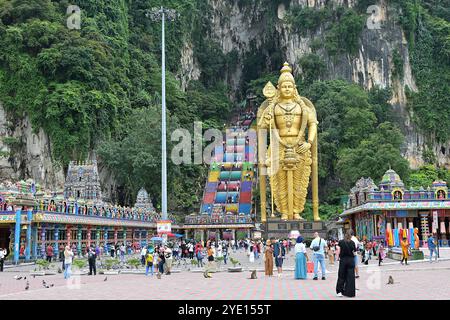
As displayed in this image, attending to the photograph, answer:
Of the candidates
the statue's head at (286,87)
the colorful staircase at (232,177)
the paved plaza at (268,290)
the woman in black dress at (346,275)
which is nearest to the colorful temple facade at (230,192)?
the colorful staircase at (232,177)

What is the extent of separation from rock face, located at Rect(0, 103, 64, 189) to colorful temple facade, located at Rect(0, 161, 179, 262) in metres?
10.2

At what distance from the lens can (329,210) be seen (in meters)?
49.6

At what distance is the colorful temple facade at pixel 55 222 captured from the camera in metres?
24.1

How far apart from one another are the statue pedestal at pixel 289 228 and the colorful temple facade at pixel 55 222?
10266mm

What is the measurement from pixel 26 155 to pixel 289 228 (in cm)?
3090

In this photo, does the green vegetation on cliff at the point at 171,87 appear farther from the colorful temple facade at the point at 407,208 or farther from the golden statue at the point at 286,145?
the golden statue at the point at 286,145

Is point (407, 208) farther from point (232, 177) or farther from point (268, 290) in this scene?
point (232, 177)

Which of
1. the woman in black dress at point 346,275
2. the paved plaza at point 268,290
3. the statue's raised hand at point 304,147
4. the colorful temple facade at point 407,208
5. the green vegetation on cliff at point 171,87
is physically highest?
the green vegetation on cliff at point 171,87

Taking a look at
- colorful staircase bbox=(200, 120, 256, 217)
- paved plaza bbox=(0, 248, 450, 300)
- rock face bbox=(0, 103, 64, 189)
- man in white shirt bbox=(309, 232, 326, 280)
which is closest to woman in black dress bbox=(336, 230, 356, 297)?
paved plaza bbox=(0, 248, 450, 300)

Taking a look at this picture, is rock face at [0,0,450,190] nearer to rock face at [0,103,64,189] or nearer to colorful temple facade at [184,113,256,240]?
rock face at [0,103,64,189]

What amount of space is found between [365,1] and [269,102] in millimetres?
45933

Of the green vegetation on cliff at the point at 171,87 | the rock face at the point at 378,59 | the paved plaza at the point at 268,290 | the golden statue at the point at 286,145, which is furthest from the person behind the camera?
the rock face at the point at 378,59
